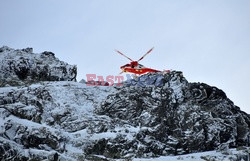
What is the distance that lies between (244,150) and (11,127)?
3107 cm

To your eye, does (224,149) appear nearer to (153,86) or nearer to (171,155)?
(171,155)

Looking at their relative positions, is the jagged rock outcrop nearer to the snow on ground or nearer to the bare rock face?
the snow on ground

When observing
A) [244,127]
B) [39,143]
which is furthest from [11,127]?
[244,127]

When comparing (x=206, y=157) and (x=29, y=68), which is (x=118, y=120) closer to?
(x=206, y=157)

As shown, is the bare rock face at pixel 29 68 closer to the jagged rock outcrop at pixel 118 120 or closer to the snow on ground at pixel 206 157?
the jagged rock outcrop at pixel 118 120

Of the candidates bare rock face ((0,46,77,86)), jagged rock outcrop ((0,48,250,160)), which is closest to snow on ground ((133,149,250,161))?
jagged rock outcrop ((0,48,250,160))

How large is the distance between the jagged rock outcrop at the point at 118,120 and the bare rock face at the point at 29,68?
2.44 meters

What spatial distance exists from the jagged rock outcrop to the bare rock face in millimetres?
2438

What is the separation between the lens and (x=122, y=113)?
190 ft

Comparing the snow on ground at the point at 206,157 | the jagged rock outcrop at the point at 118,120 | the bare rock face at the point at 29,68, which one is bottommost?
the snow on ground at the point at 206,157

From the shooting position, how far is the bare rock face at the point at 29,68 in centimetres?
6688

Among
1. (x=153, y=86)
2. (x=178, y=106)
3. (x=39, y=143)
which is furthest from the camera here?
(x=153, y=86)

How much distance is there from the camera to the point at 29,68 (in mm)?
69000

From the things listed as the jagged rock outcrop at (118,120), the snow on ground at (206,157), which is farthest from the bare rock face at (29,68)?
the snow on ground at (206,157)
